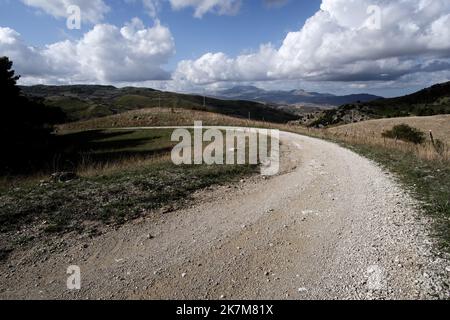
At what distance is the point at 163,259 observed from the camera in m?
5.96

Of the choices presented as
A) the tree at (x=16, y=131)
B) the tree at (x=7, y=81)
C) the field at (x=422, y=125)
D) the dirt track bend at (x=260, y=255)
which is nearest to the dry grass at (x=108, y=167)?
the dirt track bend at (x=260, y=255)

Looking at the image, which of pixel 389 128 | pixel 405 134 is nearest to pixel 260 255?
pixel 405 134

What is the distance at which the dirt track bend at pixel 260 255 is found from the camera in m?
4.95

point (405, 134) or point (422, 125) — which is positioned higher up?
point (422, 125)

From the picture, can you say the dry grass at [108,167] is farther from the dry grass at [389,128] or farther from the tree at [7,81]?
the tree at [7,81]

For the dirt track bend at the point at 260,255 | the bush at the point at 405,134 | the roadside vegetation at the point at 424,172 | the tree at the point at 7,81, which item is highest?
the tree at the point at 7,81

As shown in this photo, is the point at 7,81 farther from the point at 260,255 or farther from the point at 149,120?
the point at 260,255

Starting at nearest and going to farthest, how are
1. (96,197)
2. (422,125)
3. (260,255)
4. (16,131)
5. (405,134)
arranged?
1. (260,255)
2. (96,197)
3. (16,131)
4. (405,134)
5. (422,125)

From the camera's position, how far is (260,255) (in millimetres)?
5980

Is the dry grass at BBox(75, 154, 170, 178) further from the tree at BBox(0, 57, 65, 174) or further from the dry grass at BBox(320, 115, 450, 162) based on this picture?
the dry grass at BBox(320, 115, 450, 162)

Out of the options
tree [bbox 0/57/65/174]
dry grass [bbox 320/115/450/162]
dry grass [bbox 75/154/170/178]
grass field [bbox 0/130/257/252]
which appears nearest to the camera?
grass field [bbox 0/130/257/252]

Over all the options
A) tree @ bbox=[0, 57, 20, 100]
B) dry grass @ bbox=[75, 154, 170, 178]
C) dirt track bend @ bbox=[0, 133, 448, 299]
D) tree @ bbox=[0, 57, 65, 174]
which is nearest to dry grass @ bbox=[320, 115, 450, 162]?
dirt track bend @ bbox=[0, 133, 448, 299]

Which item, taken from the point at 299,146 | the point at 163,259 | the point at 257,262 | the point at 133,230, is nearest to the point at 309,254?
the point at 257,262

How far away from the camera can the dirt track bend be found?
4949 millimetres
